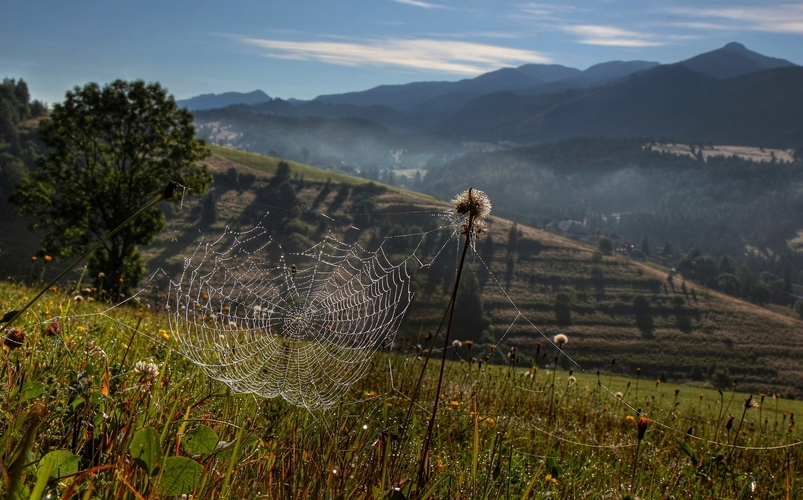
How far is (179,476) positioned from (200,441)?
21cm

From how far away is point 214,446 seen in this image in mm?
2146

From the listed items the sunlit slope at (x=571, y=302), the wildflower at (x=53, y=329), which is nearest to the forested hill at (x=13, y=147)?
the sunlit slope at (x=571, y=302)

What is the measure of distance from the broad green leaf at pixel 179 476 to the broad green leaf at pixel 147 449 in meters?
0.04

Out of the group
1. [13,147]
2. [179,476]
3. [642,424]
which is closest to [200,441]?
[179,476]

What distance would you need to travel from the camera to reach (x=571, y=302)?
168 meters

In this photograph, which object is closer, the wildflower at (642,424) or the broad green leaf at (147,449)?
the broad green leaf at (147,449)

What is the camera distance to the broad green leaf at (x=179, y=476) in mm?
1930

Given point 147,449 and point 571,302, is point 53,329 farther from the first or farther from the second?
Answer: point 571,302

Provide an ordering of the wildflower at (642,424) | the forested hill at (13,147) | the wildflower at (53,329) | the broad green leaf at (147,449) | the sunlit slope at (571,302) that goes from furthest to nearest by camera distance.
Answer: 1. the forested hill at (13,147)
2. the sunlit slope at (571,302)
3. the wildflower at (53,329)
4. the wildflower at (642,424)
5. the broad green leaf at (147,449)

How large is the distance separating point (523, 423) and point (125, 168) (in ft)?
150

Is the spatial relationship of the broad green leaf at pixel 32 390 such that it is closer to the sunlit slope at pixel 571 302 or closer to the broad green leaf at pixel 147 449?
the broad green leaf at pixel 147 449

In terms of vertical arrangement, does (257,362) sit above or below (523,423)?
above

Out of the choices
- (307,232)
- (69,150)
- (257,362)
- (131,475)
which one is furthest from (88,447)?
(307,232)

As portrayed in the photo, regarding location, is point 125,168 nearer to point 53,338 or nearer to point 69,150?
point 69,150
